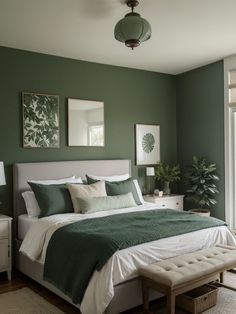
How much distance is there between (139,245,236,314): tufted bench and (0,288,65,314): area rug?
934 mm

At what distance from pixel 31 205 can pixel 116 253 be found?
169 centimetres

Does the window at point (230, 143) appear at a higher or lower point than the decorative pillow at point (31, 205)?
higher

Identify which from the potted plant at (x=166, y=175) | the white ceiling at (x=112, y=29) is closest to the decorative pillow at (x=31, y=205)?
the white ceiling at (x=112, y=29)

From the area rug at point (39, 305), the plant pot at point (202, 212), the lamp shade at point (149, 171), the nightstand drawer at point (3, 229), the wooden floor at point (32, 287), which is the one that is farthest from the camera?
the lamp shade at point (149, 171)

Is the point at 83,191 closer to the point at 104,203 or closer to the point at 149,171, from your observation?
the point at 104,203

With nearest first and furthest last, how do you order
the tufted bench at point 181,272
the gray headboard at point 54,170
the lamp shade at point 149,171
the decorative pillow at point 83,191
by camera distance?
the tufted bench at point 181,272, the decorative pillow at point 83,191, the gray headboard at point 54,170, the lamp shade at point 149,171

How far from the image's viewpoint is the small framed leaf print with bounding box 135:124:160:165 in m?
5.52

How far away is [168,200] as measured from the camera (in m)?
5.31

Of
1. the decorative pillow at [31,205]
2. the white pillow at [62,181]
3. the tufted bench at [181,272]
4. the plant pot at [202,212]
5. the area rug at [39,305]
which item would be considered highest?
the white pillow at [62,181]

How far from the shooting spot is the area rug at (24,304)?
2.96 m

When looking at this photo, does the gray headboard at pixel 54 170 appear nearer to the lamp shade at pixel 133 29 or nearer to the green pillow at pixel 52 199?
the green pillow at pixel 52 199

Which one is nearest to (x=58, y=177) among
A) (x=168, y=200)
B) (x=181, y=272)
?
(x=168, y=200)

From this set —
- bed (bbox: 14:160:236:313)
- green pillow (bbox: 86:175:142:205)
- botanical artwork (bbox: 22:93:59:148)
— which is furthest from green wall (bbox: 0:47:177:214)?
green pillow (bbox: 86:175:142:205)

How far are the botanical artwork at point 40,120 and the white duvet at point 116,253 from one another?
1.26 meters
